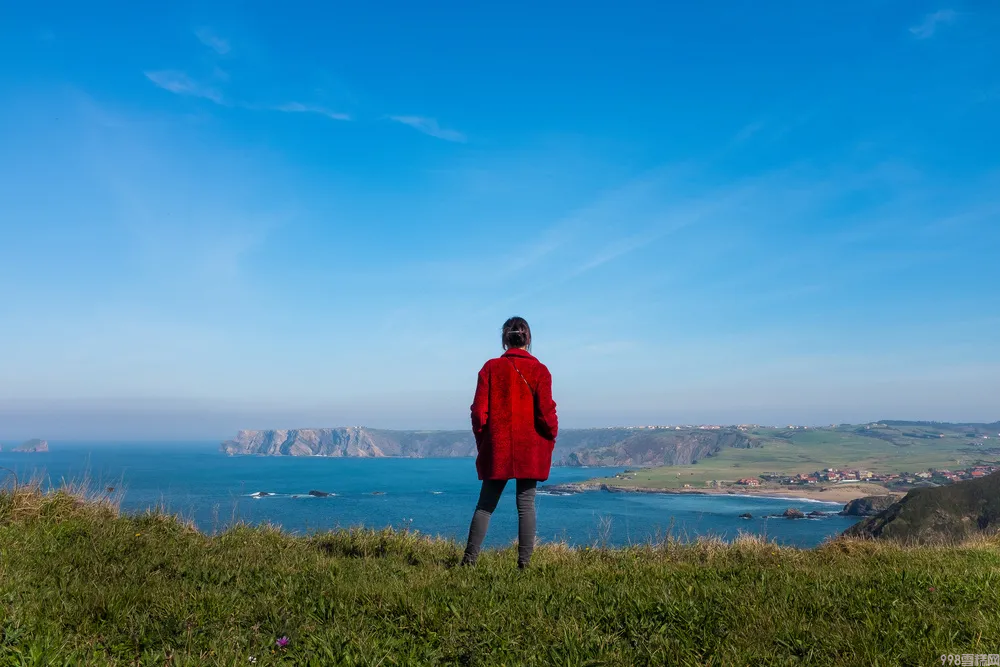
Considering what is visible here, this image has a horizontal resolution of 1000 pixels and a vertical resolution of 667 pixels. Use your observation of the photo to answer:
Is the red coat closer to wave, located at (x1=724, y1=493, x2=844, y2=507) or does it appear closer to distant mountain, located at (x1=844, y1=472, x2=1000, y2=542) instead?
distant mountain, located at (x1=844, y1=472, x2=1000, y2=542)

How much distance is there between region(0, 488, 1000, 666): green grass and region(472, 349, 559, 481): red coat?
1.06 metres

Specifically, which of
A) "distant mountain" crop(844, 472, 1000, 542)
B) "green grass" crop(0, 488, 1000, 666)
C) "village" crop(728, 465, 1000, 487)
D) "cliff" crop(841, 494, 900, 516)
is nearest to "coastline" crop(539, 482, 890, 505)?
"village" crop(728, 465, 1000, 487)

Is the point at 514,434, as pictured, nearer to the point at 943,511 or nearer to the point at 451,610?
the point at 451,610

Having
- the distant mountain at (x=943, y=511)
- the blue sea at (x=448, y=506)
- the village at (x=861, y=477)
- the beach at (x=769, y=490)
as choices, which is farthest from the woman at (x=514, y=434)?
the village at (x=861, y=477)

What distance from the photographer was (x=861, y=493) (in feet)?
332

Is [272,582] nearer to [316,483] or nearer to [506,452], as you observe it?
[506,452]

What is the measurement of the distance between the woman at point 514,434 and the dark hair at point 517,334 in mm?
205

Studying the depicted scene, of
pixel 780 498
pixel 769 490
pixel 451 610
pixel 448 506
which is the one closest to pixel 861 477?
pixel 769 490

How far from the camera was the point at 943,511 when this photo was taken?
2286cm

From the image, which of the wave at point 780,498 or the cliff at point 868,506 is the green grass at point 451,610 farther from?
the wave at point 780,498

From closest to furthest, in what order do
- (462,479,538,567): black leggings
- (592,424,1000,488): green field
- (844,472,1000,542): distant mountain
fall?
(462,479,538,567): black leggings → (844,472,1000,542): distant mountain → (592,424,1000,488): green field

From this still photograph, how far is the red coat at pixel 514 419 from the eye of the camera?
6.25 m

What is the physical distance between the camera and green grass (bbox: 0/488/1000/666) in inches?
136

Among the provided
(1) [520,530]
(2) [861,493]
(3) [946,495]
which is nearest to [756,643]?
(1) [520,530]
